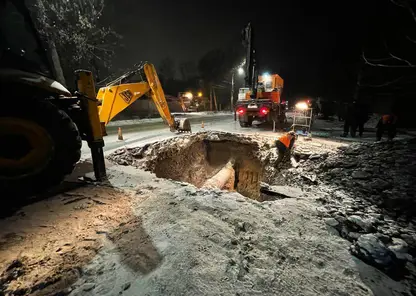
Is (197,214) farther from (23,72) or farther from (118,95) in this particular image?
(118,95)

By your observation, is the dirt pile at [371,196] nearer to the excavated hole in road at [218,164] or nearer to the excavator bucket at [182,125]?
the excavated hole in road at [218,164]

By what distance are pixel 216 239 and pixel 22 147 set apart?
3145mm

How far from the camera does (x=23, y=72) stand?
2955mm

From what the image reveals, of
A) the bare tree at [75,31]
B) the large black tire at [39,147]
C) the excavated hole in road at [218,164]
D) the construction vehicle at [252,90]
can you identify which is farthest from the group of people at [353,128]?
the bare tree at [75,31]

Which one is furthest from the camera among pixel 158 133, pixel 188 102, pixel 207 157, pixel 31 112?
pixel 188 102

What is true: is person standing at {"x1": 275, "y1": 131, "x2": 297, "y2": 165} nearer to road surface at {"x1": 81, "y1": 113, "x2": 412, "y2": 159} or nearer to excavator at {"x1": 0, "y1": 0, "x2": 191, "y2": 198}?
road surface at {"x1": 81, "y1": 113, "x2": 412, "y2": 159}

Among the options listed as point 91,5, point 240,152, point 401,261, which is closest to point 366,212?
point 401,261

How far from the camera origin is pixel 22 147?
3.05 m

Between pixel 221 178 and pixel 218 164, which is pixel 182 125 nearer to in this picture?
pixel 218 164

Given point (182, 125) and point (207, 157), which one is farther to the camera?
point (207, 157)

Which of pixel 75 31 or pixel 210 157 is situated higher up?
pixel 75 31

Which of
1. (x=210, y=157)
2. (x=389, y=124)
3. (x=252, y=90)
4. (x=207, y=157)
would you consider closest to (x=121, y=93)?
(x=207, y=157)

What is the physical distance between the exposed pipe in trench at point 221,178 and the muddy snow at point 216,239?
3012mm

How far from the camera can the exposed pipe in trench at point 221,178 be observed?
23.6 ft
